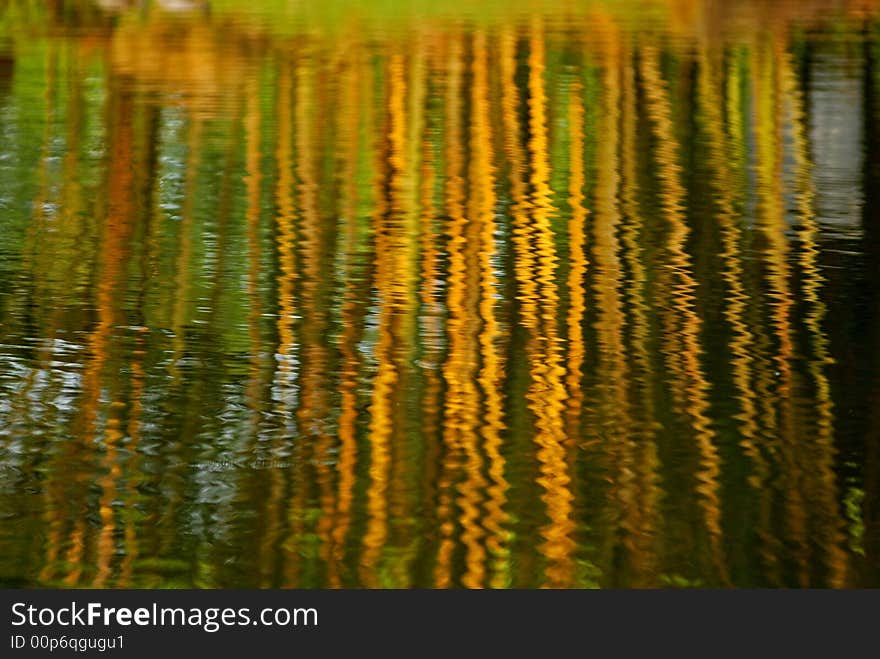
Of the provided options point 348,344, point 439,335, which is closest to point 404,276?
point 439,335

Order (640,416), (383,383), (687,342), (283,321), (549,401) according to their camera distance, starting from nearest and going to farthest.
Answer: (640,416) → (549,401) → (383,383) → (687,342) → (283,321)

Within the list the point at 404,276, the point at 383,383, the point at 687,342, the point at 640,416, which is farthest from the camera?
the point at 404,276

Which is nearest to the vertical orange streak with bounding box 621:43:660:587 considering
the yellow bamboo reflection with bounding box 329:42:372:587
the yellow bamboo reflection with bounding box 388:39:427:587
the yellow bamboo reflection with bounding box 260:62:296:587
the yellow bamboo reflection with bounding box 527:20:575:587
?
the yellow bamboo reflection with bounding box 527:20:575:587

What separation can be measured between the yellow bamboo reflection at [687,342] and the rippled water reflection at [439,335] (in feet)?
0.04

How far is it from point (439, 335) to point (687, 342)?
600 mm

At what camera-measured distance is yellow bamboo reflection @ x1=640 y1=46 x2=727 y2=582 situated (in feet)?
10.9

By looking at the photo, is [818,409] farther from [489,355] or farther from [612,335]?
[489,355]

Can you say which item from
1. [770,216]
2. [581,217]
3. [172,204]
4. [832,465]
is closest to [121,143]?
[172,204]

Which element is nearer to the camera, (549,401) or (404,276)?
(549,401)

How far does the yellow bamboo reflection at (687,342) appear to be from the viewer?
3.33 metres

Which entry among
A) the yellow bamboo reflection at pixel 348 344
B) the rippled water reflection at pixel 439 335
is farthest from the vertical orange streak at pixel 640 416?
the yellow bamboo reflection at pixel 348 344

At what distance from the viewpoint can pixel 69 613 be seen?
2900 millimetres

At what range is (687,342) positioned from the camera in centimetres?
440

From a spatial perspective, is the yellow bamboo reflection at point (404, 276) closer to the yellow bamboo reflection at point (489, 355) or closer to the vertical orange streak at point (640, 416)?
the yellow bamboo reflection at point (489, 355)
